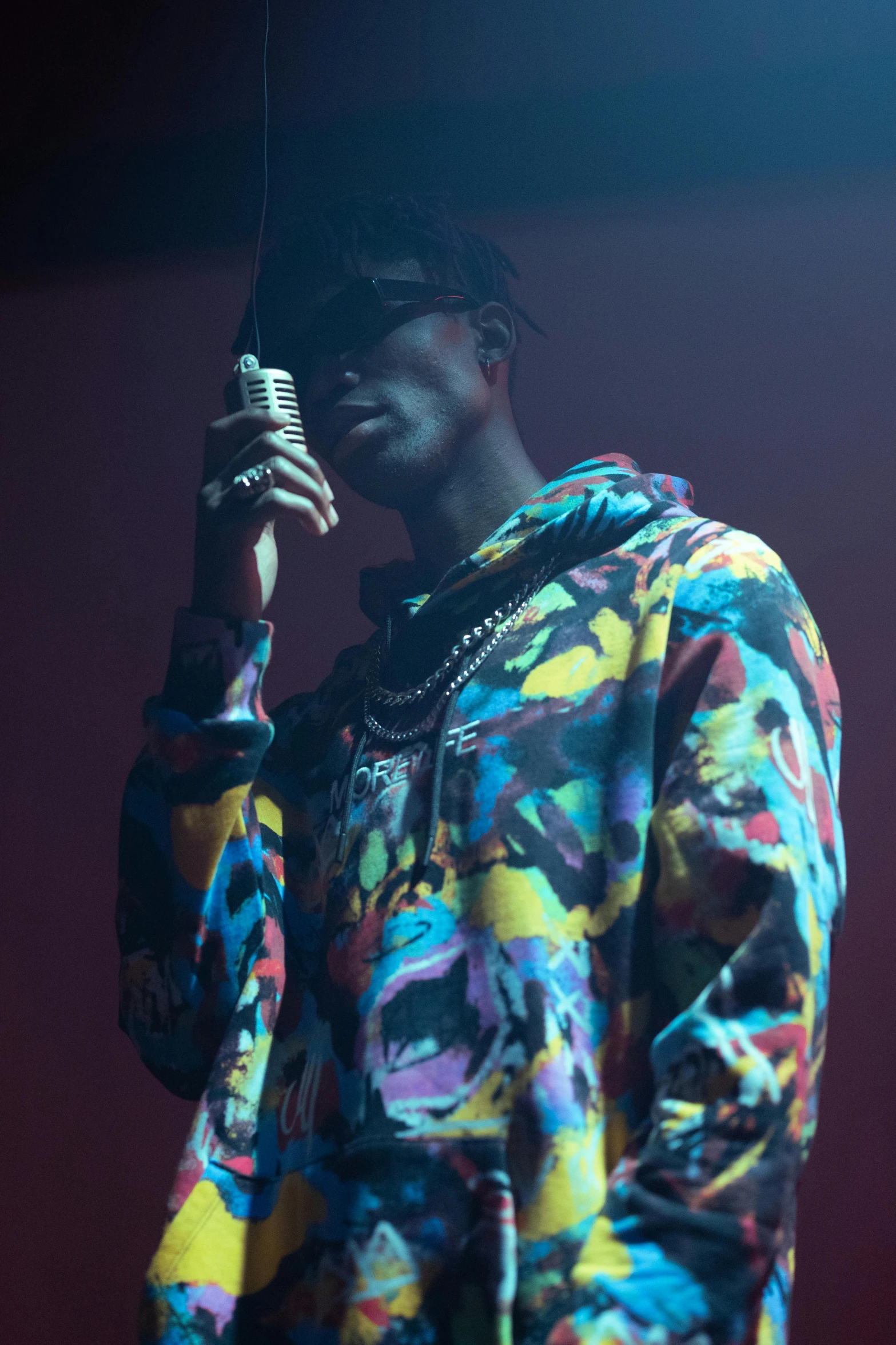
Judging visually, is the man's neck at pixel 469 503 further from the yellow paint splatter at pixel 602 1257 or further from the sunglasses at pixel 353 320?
the yellow paint splatter at pixel 602 1257

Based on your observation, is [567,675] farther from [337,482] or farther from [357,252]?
[337,482]

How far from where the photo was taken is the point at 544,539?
106cm

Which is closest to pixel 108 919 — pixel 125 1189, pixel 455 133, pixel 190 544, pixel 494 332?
pixel 125 1189

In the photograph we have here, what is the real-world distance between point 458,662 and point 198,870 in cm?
31

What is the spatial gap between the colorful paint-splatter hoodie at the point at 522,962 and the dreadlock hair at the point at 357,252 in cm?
36

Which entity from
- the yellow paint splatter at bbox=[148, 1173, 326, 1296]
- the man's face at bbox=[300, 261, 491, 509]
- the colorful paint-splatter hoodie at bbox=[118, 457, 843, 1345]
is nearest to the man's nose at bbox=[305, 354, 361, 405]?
the man's face at bbox=[300, 261, 491, 509]

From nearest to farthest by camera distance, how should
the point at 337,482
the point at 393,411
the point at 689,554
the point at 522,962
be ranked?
the point at 522,962, the point at 689,554, the point at 393,411, the point at 337,482

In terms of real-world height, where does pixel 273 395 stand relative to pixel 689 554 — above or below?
above

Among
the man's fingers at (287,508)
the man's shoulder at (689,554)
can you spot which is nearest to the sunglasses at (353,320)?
the man's fingers at (287,508)

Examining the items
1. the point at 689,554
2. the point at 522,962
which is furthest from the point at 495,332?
the point at 522,962

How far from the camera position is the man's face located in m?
1.21

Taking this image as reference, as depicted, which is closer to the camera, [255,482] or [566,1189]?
[566,1189]

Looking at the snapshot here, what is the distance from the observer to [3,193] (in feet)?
6.28

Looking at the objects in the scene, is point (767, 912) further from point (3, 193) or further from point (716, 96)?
point (3, 193)
